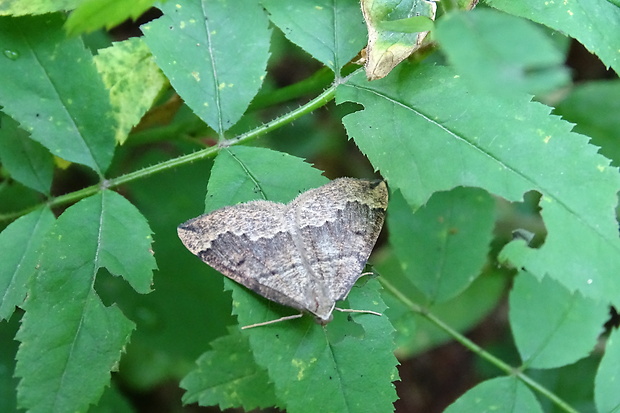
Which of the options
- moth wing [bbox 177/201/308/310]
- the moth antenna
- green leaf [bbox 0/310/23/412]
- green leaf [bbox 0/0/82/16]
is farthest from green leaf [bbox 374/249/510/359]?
green leaf [bbox 0/0/82/16]

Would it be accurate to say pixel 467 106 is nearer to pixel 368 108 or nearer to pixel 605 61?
pixel 368 108

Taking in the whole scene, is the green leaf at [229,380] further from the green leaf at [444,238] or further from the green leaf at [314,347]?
the green leaf at [444,238]

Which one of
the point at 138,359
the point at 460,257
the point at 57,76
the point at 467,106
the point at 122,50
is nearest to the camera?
the point at 467,106

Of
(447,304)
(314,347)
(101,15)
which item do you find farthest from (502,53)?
(447,304)

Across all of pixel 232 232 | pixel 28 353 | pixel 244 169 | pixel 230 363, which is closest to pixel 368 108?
pixel 244 169

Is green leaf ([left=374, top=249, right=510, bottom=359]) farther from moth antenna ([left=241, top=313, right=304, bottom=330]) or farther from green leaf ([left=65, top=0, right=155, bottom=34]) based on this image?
green leaf ([left=65, top=0, right=155, bottom=34])


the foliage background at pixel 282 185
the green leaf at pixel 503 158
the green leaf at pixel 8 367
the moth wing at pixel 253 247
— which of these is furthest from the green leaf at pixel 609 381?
the green leaf at pixel 8 367

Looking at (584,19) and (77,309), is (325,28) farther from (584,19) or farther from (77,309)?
(77,309)
